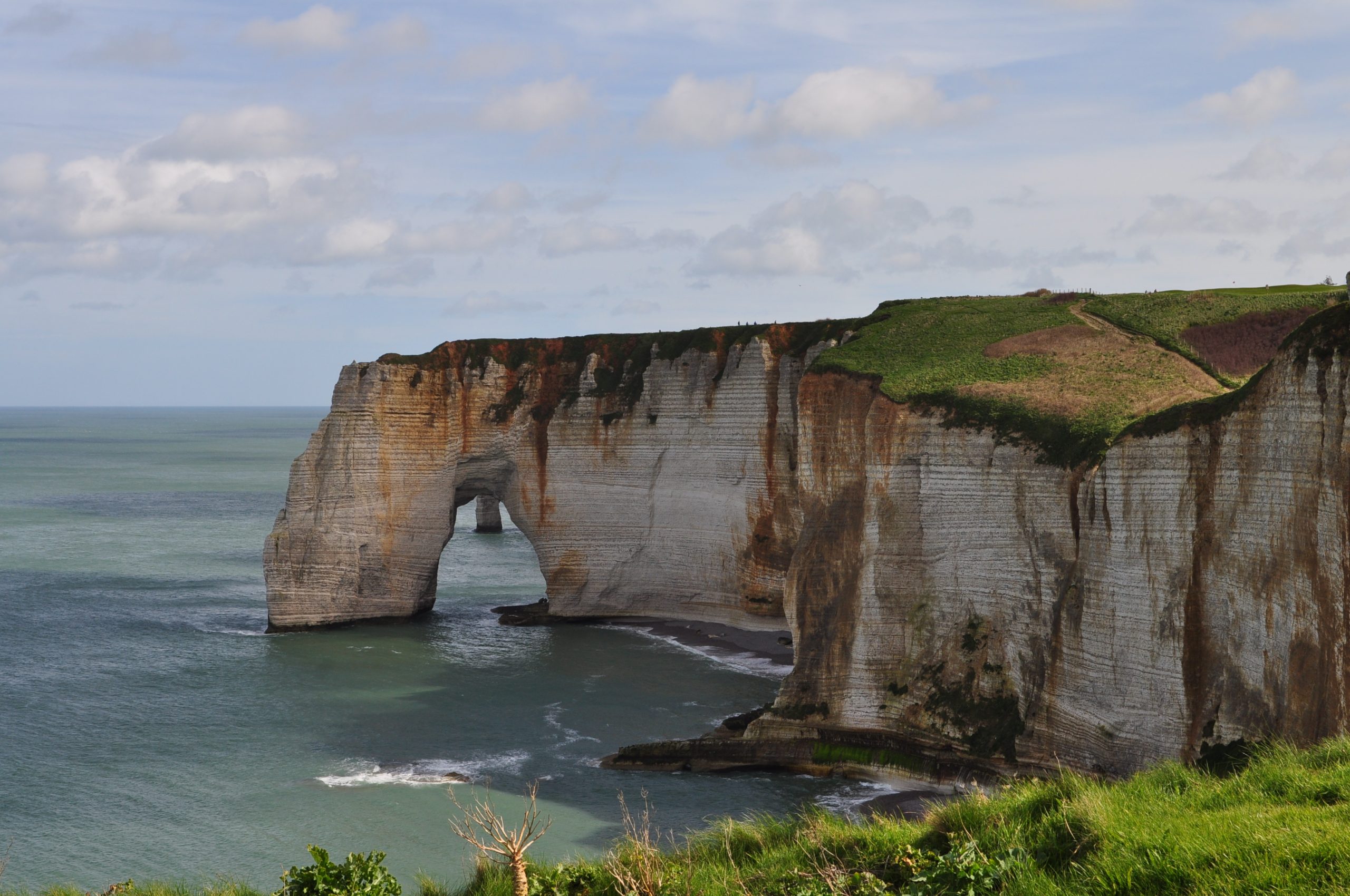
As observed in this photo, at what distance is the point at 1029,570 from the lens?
95.5 ft

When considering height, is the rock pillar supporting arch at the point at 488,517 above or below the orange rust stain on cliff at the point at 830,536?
below

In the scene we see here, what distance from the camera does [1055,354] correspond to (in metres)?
35.0

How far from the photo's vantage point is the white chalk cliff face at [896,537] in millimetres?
21719

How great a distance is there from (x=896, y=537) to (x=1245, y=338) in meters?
12.6

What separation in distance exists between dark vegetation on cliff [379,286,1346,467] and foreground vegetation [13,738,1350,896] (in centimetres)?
1219

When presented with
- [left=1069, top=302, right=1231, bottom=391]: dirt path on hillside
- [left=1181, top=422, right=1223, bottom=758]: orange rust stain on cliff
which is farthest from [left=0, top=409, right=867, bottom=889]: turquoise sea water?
[left=1069, top=302, right=1231, bottom=391]: dirt path on hillside

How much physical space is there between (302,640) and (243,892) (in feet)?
101

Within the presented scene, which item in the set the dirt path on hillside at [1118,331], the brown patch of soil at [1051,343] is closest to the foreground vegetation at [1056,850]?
the dirt path on hillside at [1118,331]

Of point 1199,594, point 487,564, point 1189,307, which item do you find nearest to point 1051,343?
point 1189,307

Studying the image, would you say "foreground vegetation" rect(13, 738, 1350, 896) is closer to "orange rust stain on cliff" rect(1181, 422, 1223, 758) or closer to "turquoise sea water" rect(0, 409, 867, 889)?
"orange rust stain on cliff" rect(1181, 422, 1223, 758)

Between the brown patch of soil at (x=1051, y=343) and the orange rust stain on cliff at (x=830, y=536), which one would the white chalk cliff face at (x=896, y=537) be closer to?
the orange rust stain on cliff at (x=830, y=536)

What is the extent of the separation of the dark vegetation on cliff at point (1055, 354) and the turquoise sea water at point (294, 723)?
10469 mm

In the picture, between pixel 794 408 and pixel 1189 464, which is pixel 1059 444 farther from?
pixel 794 408

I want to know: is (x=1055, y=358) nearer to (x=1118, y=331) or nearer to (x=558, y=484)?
(x=1118, y=331)
